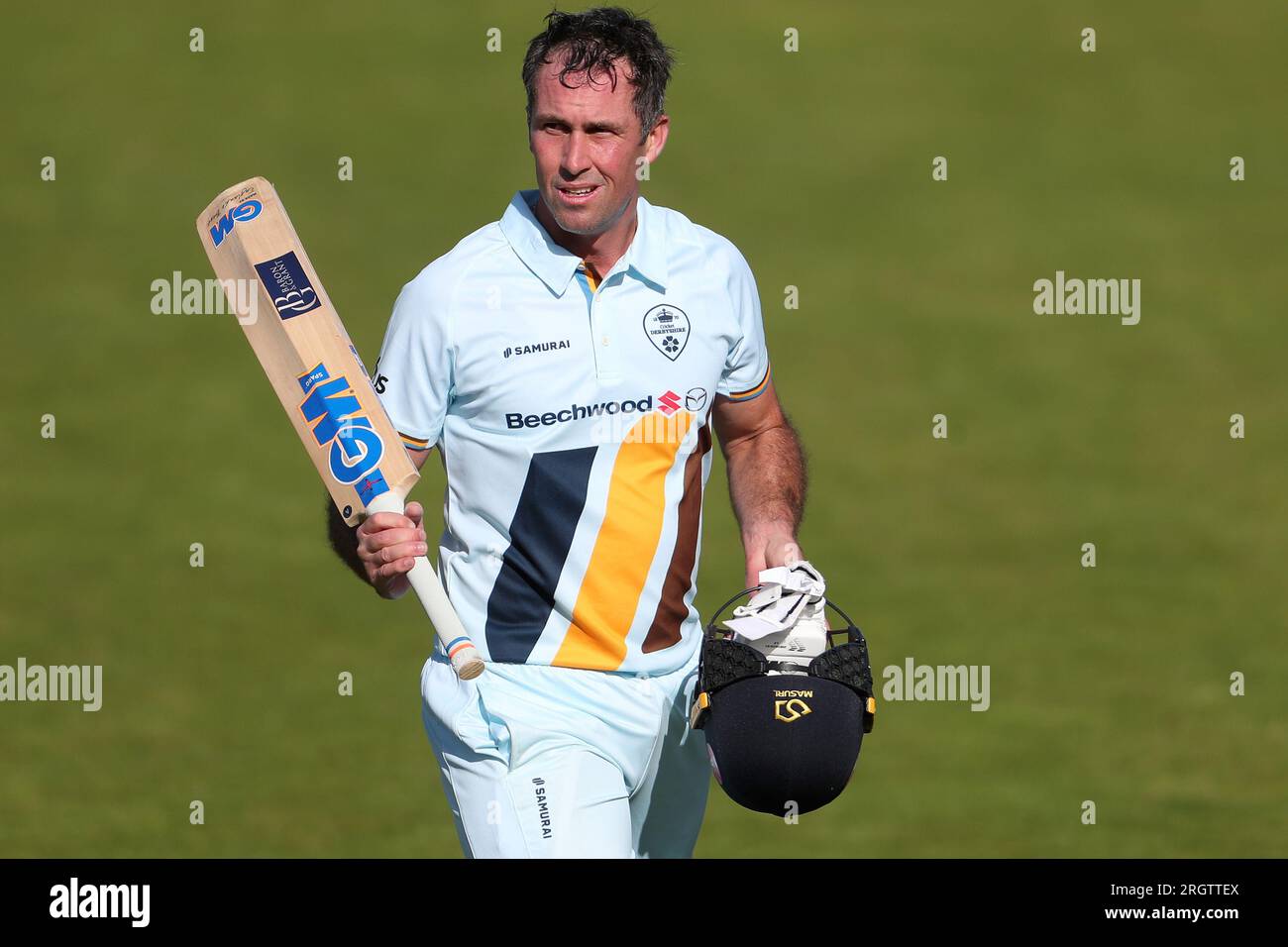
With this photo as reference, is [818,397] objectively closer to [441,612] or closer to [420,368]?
[420,368]

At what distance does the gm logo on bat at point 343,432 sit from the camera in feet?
19.1

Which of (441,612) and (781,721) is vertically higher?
(441,612)

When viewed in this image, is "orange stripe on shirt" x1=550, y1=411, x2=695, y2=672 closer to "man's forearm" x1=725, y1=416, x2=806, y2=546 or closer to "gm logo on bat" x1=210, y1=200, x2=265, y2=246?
"man's forearm" x1=725, y1=416, x2=806, y2=546

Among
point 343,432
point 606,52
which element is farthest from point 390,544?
point 606,52

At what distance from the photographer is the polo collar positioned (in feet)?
20.2

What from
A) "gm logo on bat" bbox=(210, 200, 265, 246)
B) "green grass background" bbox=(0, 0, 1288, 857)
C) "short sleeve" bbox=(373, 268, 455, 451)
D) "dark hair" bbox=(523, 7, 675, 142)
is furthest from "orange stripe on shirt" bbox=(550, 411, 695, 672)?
"green grass background" bbox=(0, 0, 1288, 857)

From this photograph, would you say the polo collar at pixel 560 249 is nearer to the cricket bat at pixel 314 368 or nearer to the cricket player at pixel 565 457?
the cricket player at pixel 565 457

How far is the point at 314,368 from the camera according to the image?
19.7ft

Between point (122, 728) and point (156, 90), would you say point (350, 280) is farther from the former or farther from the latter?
point (122, 728)

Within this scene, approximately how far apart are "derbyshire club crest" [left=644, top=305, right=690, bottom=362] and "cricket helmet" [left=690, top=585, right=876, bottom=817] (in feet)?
2.52

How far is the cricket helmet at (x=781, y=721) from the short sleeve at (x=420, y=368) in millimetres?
901

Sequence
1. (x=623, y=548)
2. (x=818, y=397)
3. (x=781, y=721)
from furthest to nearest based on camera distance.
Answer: (x=818, y=397)
(x=623, y=548)
(x=781, y=721)

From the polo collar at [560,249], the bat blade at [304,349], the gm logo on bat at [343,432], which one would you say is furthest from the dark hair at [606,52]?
the gm logo on bat at [343,432]

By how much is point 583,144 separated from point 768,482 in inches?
44.8
